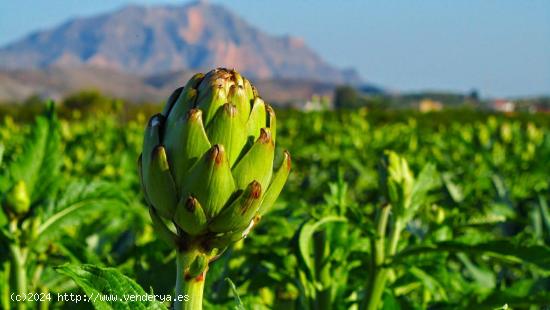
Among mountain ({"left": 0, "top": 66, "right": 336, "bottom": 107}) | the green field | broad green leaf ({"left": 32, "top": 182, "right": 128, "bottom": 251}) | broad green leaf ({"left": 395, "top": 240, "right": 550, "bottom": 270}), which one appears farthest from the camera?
mountain ({"left": 0, "top": 66, "right": 336, "bottom": 107})

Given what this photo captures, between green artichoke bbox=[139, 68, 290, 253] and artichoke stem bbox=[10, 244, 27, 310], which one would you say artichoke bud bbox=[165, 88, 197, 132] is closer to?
green artichoke bbox=[139, 68, 290, 253]

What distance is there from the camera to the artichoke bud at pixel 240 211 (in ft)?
2.55

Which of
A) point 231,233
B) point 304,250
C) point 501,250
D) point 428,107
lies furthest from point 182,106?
point 428,107

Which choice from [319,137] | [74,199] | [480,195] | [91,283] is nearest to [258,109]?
[91,283]

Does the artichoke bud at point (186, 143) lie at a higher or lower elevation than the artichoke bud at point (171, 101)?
lower

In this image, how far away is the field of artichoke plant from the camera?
768 millimetres

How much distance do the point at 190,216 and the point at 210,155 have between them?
0.08m

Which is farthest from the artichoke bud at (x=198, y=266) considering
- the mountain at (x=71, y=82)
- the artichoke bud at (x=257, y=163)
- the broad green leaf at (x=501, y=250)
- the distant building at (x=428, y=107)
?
the mountain at (x=71, y=82)

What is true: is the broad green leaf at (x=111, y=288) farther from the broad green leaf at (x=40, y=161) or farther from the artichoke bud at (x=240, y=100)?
the broad green leaf at (x=40, y=161)

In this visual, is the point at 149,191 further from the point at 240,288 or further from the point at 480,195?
the point at 480,195

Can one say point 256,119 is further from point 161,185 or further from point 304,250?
point 304,250

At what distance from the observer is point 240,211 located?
786 millimetres

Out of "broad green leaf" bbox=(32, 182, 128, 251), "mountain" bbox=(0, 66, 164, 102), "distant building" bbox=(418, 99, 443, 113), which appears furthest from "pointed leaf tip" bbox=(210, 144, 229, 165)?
"mountain" bbox=(0, 66, 164, 102)

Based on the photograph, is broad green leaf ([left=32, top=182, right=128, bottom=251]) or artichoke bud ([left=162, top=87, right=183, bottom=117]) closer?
artichoke bud ([left=162, top=87, right=183, bottom=117])
